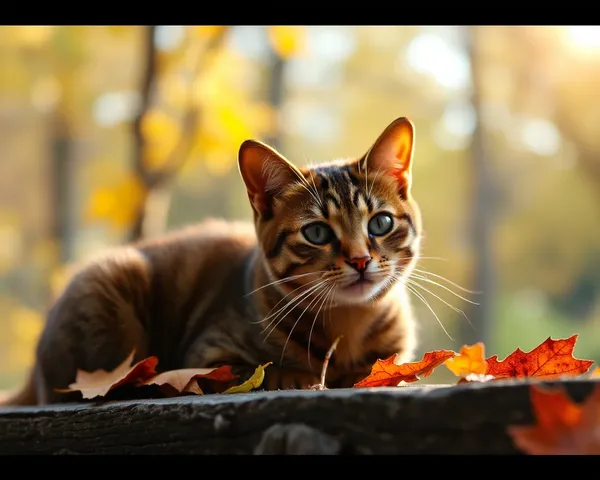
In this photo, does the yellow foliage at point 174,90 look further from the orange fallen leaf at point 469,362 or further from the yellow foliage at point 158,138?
the orange fallen leaf at point 469,362

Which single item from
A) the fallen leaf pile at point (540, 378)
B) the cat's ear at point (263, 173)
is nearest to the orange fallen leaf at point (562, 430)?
the fallen leaf pile at point (540, 378)

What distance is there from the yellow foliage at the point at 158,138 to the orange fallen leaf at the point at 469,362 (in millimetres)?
2292

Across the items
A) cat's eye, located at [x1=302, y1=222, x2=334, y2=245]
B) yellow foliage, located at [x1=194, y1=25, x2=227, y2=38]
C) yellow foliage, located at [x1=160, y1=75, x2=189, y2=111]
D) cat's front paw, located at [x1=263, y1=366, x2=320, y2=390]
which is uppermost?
yellow foliage, located at [x1=194, y1=25, x2=227, y2=38]

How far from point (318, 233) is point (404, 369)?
0.54 meters

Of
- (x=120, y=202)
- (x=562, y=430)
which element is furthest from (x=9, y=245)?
(x=562, y=430)

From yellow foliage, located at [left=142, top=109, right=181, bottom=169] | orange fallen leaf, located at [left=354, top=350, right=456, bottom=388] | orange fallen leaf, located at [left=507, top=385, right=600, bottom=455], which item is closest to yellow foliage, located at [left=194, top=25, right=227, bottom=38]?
yellow foliage, located at [left=142, top=109, right=181, bottom=169]

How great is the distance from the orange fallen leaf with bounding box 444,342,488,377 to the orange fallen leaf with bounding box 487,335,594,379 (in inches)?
3.1

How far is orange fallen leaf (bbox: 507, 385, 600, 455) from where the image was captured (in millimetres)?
892

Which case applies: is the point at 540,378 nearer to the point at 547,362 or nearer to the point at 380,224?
the point at 547,362

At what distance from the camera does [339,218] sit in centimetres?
187

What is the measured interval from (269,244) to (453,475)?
3.63 feet

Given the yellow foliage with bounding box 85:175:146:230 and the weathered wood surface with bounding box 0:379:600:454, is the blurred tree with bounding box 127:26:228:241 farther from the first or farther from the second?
the weathered wood surface with bounding box 0:379:600:454
